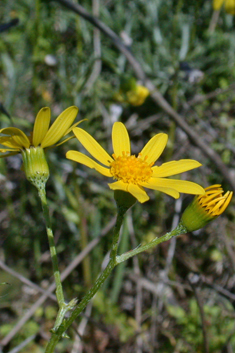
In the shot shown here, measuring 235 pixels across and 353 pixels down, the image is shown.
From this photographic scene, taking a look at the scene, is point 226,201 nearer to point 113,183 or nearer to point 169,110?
point 113,183

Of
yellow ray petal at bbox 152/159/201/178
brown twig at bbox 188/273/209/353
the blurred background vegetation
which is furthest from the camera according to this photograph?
the blurred background vegetation

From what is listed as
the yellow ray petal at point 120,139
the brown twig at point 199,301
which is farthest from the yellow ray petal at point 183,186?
the brown twig at point 199,301

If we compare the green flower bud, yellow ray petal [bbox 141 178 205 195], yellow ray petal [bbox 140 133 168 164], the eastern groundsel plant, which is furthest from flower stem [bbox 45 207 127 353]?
yellow ray petal [bbox 140 133 168 164]

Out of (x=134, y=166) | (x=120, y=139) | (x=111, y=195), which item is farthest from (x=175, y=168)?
(x=111, y=195)

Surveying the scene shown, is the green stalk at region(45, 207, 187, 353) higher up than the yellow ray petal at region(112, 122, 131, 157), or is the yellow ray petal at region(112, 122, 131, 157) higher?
the yellow ray petal at region(112, 122, 131, 157)

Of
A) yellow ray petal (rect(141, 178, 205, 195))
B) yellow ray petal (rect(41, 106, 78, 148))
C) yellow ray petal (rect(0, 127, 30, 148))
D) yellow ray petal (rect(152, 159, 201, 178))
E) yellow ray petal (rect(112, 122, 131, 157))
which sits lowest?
yellow ray petal (rect(141, 178, 205, 195))

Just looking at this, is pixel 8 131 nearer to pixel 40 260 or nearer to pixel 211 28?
pixel 40 260

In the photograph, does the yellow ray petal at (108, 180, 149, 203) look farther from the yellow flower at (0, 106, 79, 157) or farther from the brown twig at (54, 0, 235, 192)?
the brown twig at (54, 0, 235, 192)

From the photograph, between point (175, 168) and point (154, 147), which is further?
point (154, 147)
